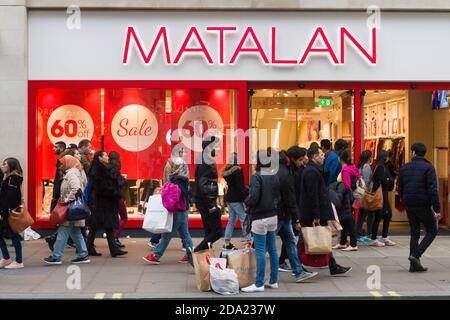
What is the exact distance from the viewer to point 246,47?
48.6ft

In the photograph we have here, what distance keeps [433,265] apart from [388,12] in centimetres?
566

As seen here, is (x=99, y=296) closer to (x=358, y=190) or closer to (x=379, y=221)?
(x=358, y=190)

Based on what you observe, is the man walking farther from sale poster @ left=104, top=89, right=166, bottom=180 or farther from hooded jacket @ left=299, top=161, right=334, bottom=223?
sale poster @ left=104, top=89, right=166, bottom=180

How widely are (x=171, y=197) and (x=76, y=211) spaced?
1.52m

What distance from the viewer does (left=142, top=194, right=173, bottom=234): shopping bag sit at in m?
11.5

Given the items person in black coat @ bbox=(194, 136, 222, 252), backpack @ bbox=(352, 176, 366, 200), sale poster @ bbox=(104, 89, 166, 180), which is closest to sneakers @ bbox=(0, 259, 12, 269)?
person in black coat @ bbox=(194, 136, 222, 252)

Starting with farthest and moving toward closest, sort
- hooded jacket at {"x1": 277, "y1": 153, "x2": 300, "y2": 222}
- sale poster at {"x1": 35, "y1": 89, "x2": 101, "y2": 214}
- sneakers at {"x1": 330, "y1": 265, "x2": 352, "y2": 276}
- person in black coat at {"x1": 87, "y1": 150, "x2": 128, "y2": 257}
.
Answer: sale poster at {"x1": 35, "y1": 89, "x2": 101, "y2": 214}
person in black coat at {"x1": 87, "y1": 150, "x2": 128, "y2": 257}
sneakers at {"x1": 330, "y1": 265, "x2": 352, "y2": 276}
hooded jacket at {"x1": 277, "y1": 153, "x2": 300, "y2": 222}

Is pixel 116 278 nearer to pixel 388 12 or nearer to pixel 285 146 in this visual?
pixel 285 146

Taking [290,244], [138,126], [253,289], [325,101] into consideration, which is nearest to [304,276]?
[290,244]

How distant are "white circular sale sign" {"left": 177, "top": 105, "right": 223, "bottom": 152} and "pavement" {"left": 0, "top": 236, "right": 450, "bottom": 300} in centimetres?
280

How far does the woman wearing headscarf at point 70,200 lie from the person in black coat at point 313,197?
11.9 ft

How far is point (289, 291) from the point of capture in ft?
32.3
